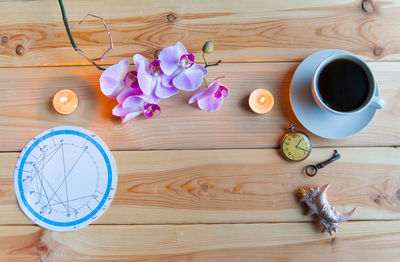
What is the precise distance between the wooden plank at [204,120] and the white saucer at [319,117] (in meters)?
0.03

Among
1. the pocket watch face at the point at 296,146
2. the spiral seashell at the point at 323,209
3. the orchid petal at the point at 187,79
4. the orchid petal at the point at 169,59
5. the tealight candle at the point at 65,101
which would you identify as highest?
the orchid petal at the point at 169,59

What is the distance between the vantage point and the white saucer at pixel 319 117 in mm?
626

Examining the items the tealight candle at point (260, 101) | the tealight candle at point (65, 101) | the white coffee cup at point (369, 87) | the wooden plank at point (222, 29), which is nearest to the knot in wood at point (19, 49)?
the wooden plank at point (222, 29)

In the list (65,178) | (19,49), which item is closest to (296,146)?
(65,178)

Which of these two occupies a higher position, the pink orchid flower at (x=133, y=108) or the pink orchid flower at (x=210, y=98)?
the pink orchid flower at (x=210, y=98)

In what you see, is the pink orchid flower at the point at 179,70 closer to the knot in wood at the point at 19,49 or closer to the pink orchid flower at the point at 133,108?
the pink orchid flower at the point at 133,108

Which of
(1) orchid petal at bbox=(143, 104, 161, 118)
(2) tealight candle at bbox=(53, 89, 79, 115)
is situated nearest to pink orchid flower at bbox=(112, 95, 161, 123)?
(1) orchid petal at bbox=(143, 104, 161, 118)

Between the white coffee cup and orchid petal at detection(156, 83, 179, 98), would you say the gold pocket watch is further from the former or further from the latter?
orchid petal at detection(156, 83, 179, 98)

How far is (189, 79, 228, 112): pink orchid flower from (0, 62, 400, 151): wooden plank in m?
0.03

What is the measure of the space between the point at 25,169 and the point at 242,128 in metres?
0.44

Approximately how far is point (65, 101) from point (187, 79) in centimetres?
26

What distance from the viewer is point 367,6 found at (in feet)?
2.23

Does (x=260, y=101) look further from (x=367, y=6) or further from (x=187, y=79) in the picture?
(x=367, y=6)

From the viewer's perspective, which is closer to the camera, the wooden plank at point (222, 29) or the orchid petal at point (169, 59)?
the orchid petal at point (169, 59)
